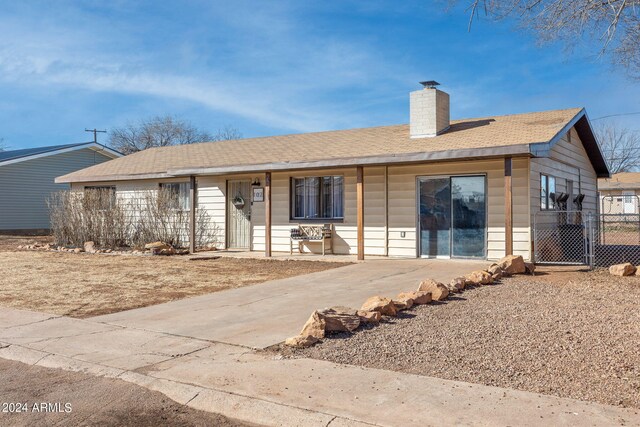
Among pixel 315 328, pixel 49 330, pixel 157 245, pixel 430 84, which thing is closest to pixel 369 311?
pixel 315 328

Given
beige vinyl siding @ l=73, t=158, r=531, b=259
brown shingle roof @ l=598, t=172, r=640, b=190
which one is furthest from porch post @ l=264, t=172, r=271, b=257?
brown shingle roof @ l=598, t=172, r=640, b=190

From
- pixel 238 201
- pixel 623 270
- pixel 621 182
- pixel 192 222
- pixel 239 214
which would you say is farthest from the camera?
pixel 621 182

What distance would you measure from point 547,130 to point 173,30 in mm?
9960

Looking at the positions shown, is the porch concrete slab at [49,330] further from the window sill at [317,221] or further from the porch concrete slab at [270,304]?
the window sill at [317,221]

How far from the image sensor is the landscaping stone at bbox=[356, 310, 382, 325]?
20.6 ft

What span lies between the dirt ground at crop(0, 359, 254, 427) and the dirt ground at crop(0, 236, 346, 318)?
2.71 meters

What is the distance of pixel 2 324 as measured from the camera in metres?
6.86

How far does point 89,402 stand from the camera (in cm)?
420

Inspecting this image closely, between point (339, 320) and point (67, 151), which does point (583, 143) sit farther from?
point (67, 151)

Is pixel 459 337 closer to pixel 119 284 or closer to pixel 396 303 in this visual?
pixel 396 303

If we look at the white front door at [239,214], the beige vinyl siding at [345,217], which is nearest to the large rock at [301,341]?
the beige vinyl siding at [345,217]

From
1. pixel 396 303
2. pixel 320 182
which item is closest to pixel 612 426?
pixel 396 303

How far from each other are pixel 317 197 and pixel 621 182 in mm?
31650

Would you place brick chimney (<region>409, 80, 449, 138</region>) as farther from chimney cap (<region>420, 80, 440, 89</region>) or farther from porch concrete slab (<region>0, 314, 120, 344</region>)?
porch concrete slab (<region>0, 314, 120, 344</region>)
